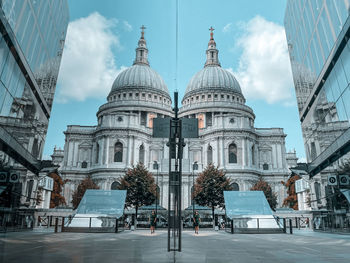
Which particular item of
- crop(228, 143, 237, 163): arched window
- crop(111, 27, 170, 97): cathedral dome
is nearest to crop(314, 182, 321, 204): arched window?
crop(228, 143, 237, 163): arched window

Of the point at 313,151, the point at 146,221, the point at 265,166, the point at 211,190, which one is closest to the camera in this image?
the point at 313,151

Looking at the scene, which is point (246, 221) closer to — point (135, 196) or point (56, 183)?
point (135, 196)

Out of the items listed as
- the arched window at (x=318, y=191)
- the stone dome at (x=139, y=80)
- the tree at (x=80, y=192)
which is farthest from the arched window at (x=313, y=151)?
the stone dome at (x=139, y=80)

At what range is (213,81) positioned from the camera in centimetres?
9019

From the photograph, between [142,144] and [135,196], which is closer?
[135,196]

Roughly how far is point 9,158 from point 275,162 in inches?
2399

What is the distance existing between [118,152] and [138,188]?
1991cm

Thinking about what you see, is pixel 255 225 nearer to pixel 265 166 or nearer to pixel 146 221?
pixel 146 221

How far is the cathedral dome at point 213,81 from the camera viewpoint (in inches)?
3506

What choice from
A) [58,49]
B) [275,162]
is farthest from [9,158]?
[275,162]

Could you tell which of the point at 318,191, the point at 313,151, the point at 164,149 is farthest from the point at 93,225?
the point at 164,149

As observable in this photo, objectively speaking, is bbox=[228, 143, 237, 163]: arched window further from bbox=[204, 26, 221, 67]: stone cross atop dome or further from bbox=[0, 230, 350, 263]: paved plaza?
bbox=[0, 230, 350, 263]: paved plaza

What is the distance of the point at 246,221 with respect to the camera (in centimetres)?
2534

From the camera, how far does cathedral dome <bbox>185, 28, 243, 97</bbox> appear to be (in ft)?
292
